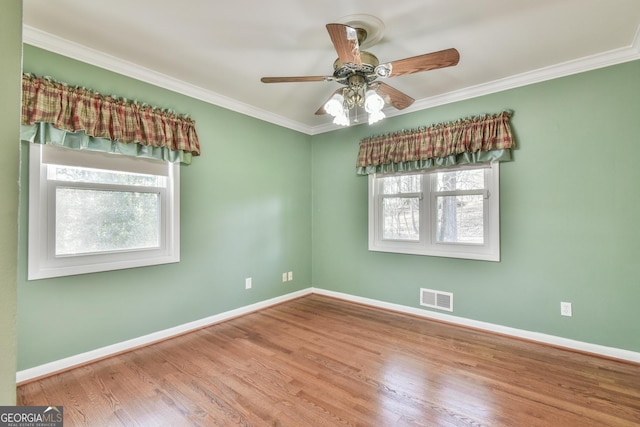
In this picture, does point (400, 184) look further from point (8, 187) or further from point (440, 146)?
point (8, 187)

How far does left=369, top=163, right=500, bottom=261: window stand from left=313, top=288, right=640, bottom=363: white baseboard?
26.9 inches

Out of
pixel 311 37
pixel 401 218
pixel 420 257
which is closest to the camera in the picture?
pixel 311 37

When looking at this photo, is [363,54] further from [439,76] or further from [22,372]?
[22,372]

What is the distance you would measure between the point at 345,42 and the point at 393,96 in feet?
2.78

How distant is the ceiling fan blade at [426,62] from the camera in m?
1.74

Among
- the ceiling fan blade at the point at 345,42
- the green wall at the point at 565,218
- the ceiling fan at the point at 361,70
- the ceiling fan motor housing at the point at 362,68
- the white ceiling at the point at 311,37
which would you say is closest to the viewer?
the ceiling fan blade at the point at 345,42

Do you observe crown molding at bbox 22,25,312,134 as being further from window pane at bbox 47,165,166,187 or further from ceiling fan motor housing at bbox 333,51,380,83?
ceiling fan motor housing at bbox 333,51,380,83

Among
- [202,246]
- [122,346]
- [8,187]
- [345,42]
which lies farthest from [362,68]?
[122,346]

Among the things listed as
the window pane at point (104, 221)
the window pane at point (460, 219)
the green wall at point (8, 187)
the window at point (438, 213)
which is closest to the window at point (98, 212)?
the window pane at point (104, 221)

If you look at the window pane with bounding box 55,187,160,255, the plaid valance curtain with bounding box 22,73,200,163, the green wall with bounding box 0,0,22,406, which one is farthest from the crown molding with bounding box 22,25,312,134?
the green wall with bounding box 0,0,22,406

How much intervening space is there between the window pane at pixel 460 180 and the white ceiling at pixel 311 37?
861 millimetres

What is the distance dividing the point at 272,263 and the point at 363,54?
2706 mm

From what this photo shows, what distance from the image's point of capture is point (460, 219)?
124 inches

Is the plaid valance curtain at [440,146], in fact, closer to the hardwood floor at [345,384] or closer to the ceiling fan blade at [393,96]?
the ceiling fan blade at [393,96]
